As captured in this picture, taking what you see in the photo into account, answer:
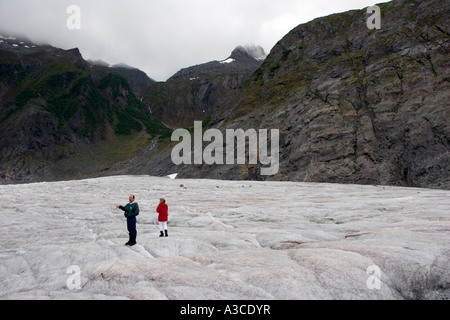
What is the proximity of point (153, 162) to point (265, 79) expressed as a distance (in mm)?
44391

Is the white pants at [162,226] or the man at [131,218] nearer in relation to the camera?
the man at [131,218]

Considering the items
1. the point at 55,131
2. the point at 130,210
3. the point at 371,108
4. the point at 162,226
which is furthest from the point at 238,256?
the point at 55,131

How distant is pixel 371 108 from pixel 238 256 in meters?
54.4

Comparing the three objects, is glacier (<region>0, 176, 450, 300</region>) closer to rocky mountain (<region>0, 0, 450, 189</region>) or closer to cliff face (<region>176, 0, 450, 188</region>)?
cliff face (<region>176, 0, 450, 188</region>)

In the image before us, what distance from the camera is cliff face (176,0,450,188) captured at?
158ft

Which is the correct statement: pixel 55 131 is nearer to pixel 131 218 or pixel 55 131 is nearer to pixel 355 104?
pixel 355 104

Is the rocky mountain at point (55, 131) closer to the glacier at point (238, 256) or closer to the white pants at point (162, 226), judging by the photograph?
the glacier at point (238, 256)

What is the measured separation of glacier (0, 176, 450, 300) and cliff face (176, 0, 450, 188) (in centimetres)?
2835

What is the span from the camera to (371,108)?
5903 centimetres

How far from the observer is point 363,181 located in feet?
168

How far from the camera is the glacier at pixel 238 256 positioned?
9.89 m

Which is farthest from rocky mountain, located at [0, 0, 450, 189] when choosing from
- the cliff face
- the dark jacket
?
the dark jacket

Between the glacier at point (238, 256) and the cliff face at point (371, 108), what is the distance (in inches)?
1116

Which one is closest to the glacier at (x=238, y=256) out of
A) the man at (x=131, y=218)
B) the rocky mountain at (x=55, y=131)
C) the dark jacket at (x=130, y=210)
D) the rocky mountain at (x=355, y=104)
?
the man at (x=131, y=218)
